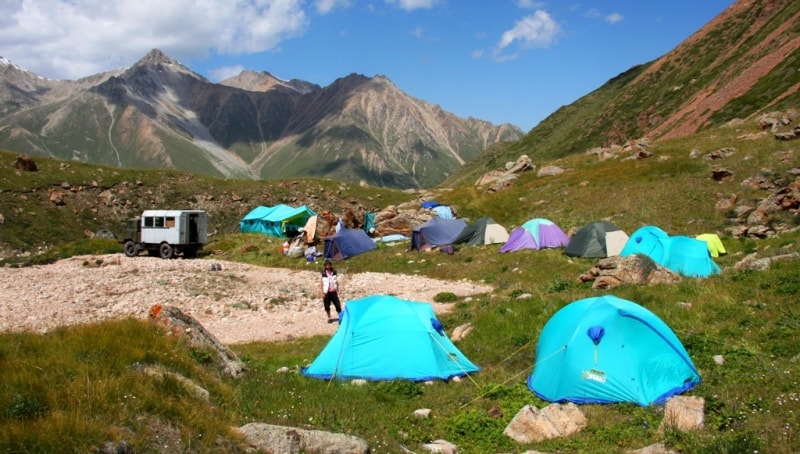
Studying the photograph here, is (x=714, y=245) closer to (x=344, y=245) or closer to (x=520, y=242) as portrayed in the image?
(x=520, y=242)

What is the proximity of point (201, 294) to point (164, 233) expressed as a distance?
14787 millimetres

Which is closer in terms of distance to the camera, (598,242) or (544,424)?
(544,424)

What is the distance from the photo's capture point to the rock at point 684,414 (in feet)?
25.7

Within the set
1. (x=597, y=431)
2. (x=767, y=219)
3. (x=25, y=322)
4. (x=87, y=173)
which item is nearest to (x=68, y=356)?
(x=597, y=431)

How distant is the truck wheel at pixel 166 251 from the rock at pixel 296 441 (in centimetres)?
3365

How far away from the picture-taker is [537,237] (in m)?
30.7

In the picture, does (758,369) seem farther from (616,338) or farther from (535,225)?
(535,225)

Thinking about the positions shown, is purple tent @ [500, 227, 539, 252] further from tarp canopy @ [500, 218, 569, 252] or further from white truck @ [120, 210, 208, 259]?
white truck @ [120, 210, 208, 259]

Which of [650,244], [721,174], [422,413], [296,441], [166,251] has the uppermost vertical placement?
[721,174]

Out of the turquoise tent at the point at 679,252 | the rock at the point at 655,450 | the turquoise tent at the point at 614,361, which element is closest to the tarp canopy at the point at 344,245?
the turquoise tent at the point at 679,252

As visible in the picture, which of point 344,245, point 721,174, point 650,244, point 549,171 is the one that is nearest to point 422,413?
point 650,244

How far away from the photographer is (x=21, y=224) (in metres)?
45.0

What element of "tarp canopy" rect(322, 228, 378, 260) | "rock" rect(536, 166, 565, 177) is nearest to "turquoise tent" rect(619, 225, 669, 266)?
"tarp canopy" rect(322, 228, 378, 260)

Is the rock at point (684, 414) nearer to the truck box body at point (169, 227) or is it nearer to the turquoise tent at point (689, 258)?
the turquoise tent at point (689, 258)
